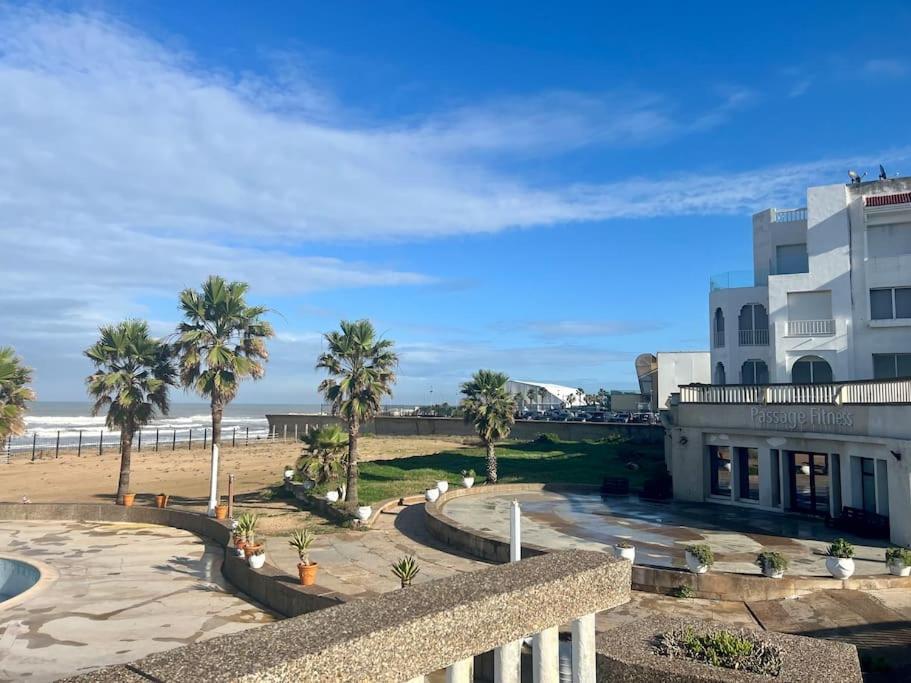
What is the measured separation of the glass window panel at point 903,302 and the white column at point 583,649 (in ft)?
127

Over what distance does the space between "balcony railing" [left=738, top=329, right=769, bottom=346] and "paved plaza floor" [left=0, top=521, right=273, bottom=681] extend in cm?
3284

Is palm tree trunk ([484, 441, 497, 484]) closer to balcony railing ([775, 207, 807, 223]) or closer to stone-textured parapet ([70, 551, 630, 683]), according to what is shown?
balcony railing ([775, 207, 807, 223])

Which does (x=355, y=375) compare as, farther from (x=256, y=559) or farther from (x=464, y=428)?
(x=464, y=428)

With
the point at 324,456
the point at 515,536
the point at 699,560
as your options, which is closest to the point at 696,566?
the point at 699,560

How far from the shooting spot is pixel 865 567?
17.7 meters

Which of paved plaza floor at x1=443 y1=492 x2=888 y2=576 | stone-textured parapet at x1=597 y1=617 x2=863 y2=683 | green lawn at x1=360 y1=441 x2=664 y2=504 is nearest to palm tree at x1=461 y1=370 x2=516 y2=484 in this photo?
green lawn at x1=360 y1=441 x2=664 y2=504

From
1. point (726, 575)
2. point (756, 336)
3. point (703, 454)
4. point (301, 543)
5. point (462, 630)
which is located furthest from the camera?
point (756, 336)

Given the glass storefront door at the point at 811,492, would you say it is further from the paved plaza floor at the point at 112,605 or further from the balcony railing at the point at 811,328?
the paved plaza floor at the point at 112,605

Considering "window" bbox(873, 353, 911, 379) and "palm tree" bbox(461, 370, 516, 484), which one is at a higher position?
"window" bbox(873, 353, 911, 379)

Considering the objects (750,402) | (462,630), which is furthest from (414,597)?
(750,402)

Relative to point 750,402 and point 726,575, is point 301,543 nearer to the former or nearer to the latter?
point 726,575

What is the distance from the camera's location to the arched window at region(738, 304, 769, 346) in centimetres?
4112

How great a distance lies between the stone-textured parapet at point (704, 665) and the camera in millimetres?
7102

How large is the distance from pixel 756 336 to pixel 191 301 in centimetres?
3262
